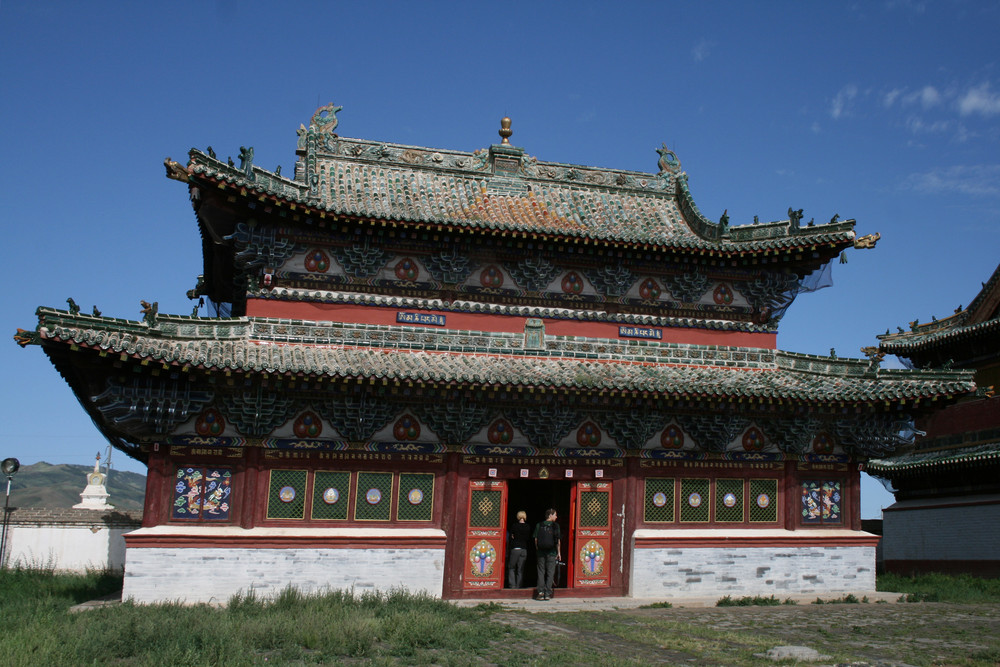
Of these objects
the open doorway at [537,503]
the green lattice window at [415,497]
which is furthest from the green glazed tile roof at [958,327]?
the green lattice window at [415,497]

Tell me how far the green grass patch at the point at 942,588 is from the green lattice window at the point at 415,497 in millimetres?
11146

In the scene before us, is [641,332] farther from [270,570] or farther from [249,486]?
[270,570]

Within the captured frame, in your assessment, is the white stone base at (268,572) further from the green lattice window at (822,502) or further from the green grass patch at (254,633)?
the green lattice window at (822,502)

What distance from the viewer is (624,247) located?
69.8 ft

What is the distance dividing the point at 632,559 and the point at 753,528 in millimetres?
3208

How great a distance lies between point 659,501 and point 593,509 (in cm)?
160

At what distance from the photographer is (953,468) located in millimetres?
28797

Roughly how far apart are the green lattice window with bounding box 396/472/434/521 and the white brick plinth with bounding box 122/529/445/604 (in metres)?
0.64

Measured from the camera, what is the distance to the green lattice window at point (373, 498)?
1898cm

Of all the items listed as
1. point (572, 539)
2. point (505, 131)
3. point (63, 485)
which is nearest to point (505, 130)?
point (505, 131)

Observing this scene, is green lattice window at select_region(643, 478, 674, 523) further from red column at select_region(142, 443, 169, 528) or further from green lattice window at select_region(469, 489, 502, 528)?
red column at select_region(142, 443, 169, 528)

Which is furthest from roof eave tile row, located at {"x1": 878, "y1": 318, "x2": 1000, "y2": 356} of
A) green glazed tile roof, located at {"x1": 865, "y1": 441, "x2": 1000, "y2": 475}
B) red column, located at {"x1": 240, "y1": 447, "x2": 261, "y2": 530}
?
red column, located at {"x1": 240, "y1": 447, "x2": 261, "y2": 530}

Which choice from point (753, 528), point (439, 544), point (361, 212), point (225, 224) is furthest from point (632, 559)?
point (225, 224)

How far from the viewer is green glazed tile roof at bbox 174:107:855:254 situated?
2102cm
